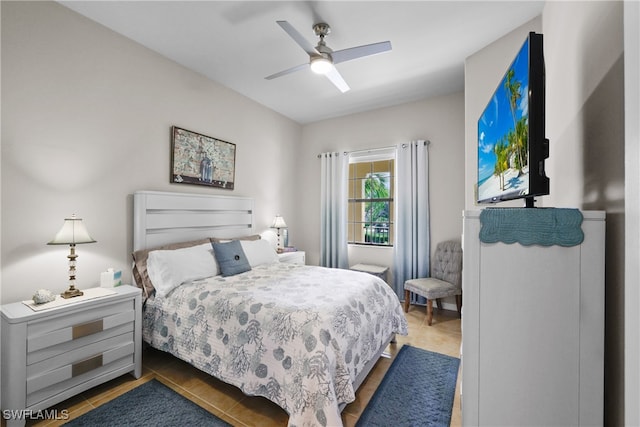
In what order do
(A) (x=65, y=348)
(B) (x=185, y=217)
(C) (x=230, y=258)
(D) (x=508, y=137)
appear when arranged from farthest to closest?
(B) (x=185, y=217), (C) (x=230, y=258), (A) (x=65, y=348), (D) (x=508, y=137)

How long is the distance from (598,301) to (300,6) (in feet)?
8.28

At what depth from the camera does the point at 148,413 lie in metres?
1.76

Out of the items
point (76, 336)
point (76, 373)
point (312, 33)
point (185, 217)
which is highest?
point (312, 33)

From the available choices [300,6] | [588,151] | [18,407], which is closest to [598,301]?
[588,151]

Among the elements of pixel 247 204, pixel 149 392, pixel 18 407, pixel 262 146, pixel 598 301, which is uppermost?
pixel 262 146

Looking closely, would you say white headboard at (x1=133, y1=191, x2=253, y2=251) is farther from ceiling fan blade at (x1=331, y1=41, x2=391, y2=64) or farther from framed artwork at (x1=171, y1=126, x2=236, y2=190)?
ceiling fan blade at (x1=331, y1=41, x2=391, y2=64)

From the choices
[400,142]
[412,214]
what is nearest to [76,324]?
[412,214]

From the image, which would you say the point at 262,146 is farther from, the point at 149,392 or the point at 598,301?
the point at 598,301

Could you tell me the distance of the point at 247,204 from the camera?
12.3 feet

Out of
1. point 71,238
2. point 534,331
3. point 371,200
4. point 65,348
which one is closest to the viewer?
point 534,331

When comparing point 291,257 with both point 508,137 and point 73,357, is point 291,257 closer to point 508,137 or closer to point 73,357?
point 73,357

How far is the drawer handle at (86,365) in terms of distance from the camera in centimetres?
181

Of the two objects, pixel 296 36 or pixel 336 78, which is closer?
pixel 296 36

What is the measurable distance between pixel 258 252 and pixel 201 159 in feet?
4.17
